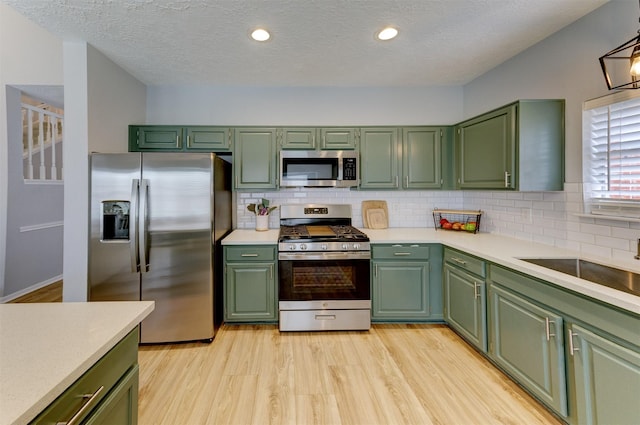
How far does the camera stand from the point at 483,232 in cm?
313

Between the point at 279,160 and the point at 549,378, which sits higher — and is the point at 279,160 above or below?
above

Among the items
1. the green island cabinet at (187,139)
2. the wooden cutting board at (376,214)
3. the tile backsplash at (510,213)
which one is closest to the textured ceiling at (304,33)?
the green island cabinet at (187,139)

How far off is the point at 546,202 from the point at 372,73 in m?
2.00

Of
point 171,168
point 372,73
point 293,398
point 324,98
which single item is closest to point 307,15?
point 372,73

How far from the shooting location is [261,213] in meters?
3.32

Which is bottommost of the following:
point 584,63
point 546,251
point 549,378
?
point 549,378

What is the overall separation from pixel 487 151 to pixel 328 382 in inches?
92.7

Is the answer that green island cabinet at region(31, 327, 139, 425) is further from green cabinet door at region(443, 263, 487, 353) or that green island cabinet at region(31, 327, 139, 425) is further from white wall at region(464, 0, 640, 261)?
white wall at region(464, 0, 640, 261)

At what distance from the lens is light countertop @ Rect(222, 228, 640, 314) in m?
1.38

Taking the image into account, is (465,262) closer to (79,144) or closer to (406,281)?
(406,281)

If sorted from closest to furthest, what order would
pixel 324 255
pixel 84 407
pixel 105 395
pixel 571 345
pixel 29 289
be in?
pixel 84 407 < pixel 105 395 < pixel 571 345 < pixel 324 255 < pixel 29 289

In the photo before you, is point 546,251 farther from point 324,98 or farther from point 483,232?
point 324,98

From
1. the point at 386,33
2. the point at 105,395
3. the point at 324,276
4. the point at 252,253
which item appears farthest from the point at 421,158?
the point at 105,395

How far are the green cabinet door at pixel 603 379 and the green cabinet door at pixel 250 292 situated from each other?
2.21m
